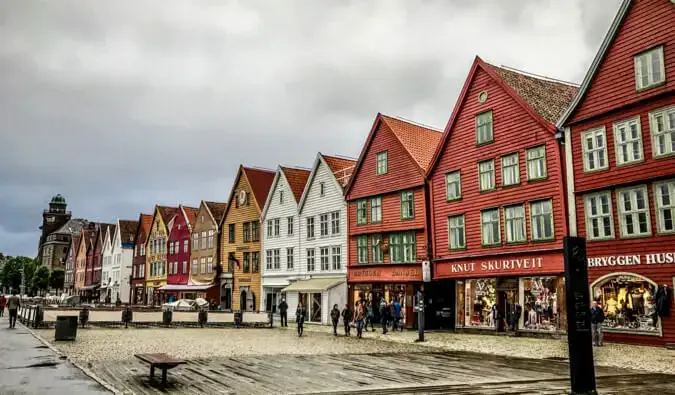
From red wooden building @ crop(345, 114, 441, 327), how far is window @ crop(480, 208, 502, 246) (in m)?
4.09

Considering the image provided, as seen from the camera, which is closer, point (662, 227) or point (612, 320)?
point (662, 227)

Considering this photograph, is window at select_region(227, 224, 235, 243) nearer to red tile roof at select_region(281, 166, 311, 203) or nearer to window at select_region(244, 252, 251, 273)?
window at select_region(244, 252, 251, 273)

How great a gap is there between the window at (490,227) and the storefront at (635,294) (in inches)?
223

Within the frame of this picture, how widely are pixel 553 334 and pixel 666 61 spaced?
12.4 m

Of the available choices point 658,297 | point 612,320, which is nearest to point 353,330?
point 612,320

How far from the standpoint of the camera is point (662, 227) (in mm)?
22375

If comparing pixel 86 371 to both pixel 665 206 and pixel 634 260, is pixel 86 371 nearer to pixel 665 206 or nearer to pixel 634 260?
pixel 634 260

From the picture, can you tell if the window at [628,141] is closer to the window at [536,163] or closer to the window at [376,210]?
the window at [536,163]

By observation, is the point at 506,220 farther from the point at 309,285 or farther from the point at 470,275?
the point at 309,285

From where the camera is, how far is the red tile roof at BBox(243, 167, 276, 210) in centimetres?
5299

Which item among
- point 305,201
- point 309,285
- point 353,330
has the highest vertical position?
point 305,201

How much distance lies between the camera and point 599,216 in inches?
980

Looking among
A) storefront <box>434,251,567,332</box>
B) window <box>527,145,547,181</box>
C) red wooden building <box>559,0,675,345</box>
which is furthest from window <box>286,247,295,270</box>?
red wooden building <box>559,0,675,345</box>

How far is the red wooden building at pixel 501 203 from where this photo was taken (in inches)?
1069
